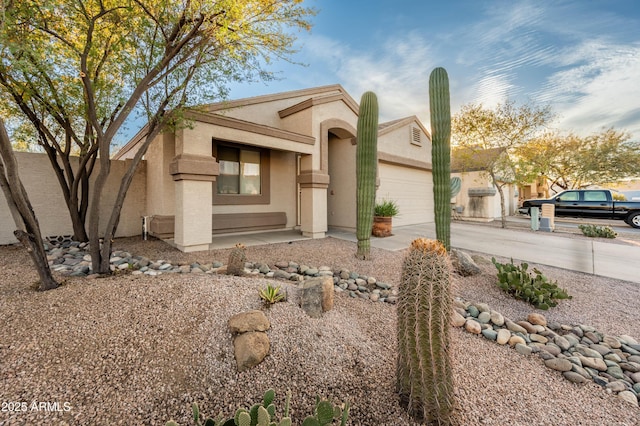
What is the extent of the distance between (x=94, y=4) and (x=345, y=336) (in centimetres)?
635

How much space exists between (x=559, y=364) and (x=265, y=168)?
7.81 metres

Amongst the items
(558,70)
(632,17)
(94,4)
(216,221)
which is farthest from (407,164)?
(94,4)

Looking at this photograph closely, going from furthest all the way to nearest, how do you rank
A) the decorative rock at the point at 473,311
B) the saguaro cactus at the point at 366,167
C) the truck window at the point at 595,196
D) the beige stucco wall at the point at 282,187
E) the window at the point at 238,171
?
the truck window at the point at 595,196, the beige stucco wall at the point at 282,187, the window at the point at 238,171, the saguaro cactus at the point at 366,167, the decorative rock at the point at 473,311

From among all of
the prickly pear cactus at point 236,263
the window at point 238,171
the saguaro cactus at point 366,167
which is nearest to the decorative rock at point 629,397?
the saguaro cactus at point 366,167

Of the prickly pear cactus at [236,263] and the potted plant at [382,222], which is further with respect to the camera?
the potted plant at [382,222]

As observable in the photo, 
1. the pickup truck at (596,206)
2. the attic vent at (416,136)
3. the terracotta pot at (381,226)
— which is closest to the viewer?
the terracotta pot at (381,226)

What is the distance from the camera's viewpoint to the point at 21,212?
293 centimetres

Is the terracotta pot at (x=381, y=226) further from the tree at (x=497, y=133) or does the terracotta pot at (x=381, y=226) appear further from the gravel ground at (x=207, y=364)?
the tree at (x=497, y=133)

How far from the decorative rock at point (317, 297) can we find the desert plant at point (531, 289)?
9.60ft

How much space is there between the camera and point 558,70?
6941mm

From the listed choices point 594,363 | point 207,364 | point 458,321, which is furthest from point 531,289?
point 207,364

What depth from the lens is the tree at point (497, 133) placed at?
10195mm

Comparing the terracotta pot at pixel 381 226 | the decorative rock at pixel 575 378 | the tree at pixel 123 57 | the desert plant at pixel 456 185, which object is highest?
the tree at pixel 123 57

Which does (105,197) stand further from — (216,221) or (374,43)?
(374,43)
